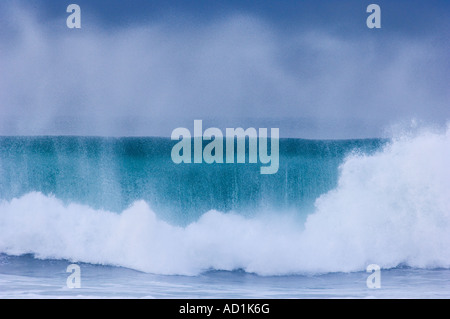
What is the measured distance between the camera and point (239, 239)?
5.18 metres

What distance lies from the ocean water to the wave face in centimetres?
1

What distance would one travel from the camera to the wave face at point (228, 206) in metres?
5.05

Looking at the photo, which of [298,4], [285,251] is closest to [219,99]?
[298,4]

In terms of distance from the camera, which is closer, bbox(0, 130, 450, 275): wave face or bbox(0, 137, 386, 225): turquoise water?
bbox(0, 130, 450, 275): wave face

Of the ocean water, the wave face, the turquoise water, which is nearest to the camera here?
the ocean water

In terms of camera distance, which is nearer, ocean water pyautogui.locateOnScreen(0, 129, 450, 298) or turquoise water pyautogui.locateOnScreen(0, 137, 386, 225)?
ocean water pyautogui.locateOnScreen(0, 129, 450, 298)

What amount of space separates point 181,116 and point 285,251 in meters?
1.79

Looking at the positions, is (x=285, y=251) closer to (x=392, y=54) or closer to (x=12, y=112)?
(x=392, y=54)

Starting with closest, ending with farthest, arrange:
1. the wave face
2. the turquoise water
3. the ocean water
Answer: the ocean water < the wave face < the turquoise water

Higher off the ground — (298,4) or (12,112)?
(298,4)

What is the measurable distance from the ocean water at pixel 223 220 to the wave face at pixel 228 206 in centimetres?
1

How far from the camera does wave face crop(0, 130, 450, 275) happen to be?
16.6 ft

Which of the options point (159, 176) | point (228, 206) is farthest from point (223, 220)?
point (159, 176)
